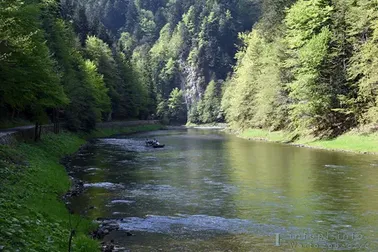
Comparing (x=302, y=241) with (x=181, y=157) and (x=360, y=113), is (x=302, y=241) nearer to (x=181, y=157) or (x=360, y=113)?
(x=181, y=157)

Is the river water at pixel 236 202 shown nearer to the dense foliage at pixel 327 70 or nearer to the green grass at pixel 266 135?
the dense foliage at pixel 327 70

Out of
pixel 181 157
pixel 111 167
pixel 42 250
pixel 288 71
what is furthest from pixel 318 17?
pixel 42 250

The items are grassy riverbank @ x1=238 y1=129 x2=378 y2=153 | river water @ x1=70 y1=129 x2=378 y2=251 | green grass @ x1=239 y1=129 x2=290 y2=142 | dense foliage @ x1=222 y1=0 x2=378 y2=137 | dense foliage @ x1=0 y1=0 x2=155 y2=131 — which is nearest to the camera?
river water @ x1=70 y1=129 x2=378 y2=251

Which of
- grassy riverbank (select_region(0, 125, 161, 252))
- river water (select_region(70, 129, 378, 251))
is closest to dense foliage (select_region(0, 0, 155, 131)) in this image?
grassy riverbank (select_region(0, 125, 161, 252))

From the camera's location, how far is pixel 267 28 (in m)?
93.9

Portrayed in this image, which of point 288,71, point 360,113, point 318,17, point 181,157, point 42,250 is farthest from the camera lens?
point 288,71

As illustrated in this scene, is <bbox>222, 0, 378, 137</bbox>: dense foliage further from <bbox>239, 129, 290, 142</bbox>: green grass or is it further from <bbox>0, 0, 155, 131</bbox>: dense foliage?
<bbox>0, 0, 155, 131</bbox>: dense foliage

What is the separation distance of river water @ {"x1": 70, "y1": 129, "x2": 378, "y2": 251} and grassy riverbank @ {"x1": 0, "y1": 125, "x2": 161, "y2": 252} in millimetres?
1563

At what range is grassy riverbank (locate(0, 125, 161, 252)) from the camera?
12.5 metres

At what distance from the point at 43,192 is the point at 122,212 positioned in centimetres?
446

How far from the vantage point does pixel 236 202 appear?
24.1 meters

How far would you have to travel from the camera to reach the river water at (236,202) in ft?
56.4

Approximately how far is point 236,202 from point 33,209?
35.6ft

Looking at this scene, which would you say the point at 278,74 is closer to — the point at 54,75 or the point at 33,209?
the point at 54,75
